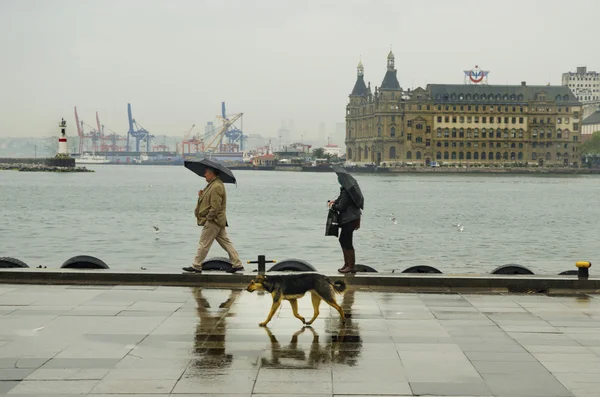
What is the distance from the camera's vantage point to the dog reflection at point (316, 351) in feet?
28.6

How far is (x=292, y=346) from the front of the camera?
31.2ft

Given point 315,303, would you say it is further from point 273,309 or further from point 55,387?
point 55,387

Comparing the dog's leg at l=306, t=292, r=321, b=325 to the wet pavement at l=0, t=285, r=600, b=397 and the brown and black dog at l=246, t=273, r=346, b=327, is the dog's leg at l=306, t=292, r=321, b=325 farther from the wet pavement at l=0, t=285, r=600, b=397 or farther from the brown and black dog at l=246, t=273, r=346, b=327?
the wet pavement at l=0, t=285, r=600, b=397

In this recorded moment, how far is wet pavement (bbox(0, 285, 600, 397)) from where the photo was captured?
7.80 meters

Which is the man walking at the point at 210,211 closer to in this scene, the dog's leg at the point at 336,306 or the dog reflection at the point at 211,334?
the dog reflection at the point at 211,334

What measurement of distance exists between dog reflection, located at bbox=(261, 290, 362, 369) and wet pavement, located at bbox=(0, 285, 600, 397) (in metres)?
0.01

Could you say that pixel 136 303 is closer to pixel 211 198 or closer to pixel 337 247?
pixel 211 198

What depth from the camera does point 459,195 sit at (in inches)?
4149

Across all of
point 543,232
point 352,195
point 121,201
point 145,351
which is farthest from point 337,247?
point 121,201

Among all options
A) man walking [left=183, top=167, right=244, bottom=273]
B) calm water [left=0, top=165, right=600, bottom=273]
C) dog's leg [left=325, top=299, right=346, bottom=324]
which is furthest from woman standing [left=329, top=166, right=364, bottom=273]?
calm water [left=0, top=165, right=600, bottom=273]

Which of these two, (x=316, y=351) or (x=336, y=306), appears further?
(x=336, y=306)

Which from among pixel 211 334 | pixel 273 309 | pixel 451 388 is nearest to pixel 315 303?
pixel 273 309

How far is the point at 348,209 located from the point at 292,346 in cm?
564

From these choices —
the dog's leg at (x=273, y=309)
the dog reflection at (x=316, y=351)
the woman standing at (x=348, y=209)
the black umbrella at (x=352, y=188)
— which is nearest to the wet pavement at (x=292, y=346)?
the dog reflection at (x=316, y=351)
